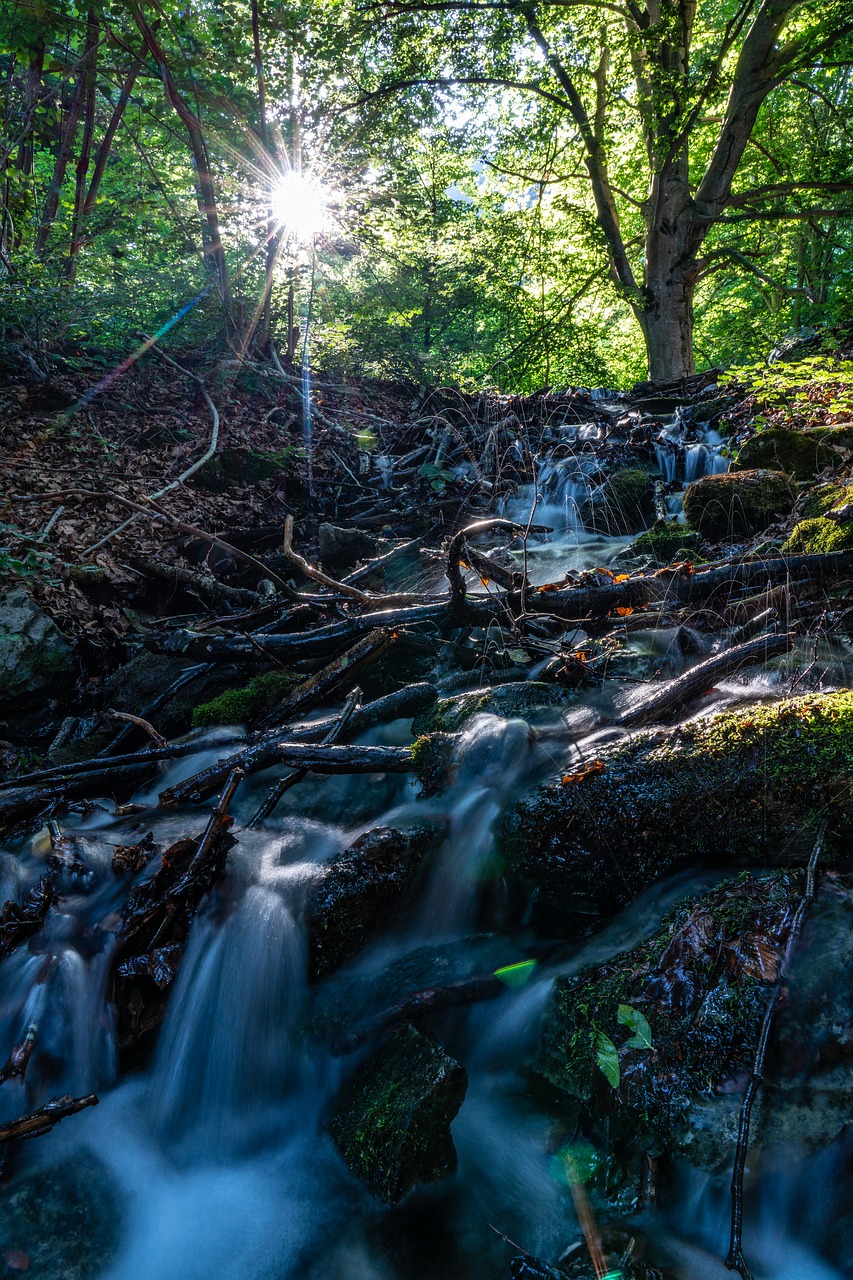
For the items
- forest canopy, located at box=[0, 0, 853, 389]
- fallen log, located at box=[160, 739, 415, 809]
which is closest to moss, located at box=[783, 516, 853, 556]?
fallen log, located at box=[160, 739, 415, 809]

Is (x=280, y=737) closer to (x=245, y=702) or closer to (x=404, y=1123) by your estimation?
(x=245, y=702)

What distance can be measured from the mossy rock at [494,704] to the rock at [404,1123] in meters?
1.83

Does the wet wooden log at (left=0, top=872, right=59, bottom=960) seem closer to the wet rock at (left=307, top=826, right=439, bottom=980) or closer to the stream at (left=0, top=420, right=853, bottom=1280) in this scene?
the stream at (left=0, top=420, right=853, bottom=1280)

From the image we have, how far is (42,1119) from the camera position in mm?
2258

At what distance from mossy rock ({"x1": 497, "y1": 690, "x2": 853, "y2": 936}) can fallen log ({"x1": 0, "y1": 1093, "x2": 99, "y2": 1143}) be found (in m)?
1.90

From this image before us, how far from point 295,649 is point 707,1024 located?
3.60 metres

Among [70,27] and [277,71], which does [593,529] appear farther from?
[277,71]

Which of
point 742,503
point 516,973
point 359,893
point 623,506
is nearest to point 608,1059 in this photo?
point 516,973

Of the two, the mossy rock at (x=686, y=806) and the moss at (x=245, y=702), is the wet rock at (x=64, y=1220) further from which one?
the moss at (x=245, y=702)

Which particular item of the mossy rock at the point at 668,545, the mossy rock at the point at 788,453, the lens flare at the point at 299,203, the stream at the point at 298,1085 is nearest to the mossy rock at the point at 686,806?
the stream at the point at 298,1085

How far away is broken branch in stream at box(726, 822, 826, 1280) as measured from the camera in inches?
63.1

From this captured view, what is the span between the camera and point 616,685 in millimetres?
3975

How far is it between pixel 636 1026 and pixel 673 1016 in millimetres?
123

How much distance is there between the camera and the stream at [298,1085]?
6.56ft
